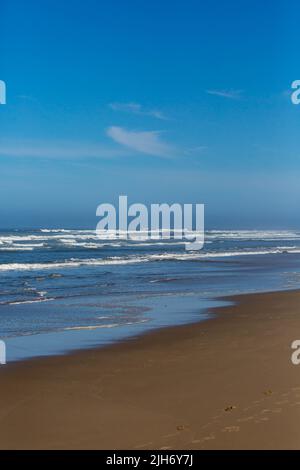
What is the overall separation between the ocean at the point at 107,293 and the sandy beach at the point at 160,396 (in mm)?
1142

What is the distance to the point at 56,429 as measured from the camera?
5.34 m

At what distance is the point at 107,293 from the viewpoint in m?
16.5

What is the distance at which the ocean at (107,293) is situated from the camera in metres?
10.2

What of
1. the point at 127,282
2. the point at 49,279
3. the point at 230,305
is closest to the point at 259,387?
the point at 230,305

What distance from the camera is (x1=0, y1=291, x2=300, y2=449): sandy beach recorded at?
200 inches

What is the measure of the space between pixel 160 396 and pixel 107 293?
1022 centimetres

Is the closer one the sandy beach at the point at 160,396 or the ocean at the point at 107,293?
the sandy beach at the point at 160,396

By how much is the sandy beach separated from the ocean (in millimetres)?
1142

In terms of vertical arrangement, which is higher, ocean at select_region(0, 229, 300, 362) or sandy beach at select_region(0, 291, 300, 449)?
ocean at select_region(0, 229, 300, 362)

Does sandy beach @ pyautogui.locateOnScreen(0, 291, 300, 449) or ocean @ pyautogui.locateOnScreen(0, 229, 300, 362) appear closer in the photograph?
sandy beach @ pyautogui.locateOnScreen(0, 291, 300, 449)

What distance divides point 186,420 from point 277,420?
2.81 ft

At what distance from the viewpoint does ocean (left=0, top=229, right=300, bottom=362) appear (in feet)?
33.6
